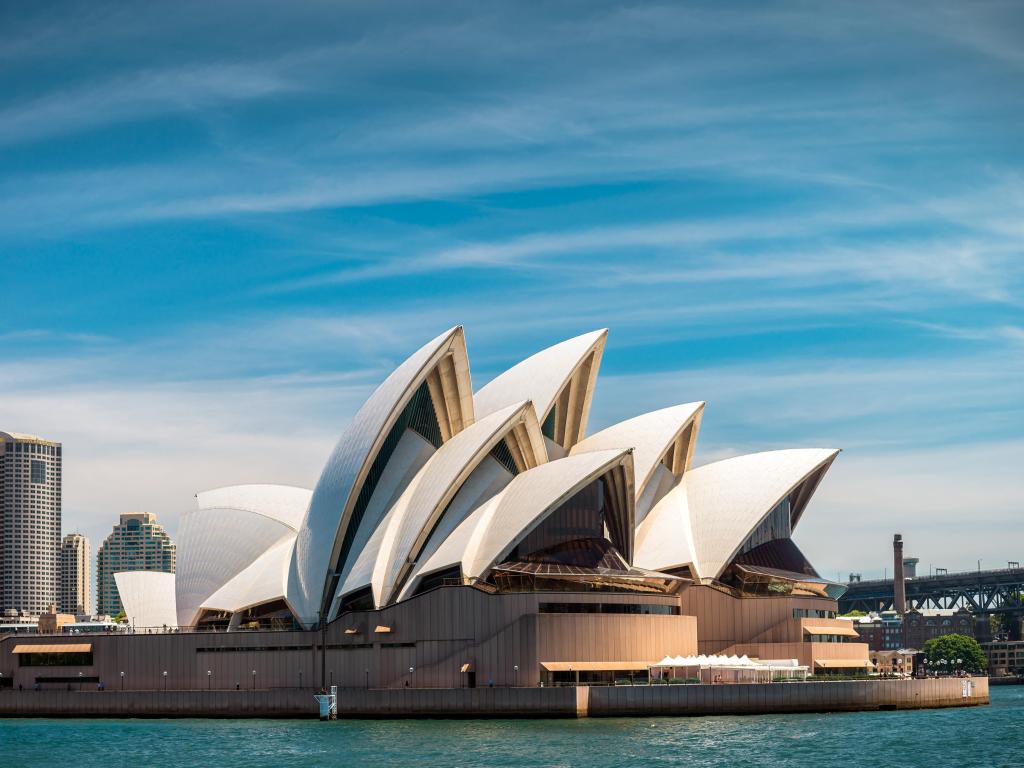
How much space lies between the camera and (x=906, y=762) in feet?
163

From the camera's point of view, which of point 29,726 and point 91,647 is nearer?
point 29,726

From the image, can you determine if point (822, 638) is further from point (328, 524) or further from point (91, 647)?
point (91, 647)

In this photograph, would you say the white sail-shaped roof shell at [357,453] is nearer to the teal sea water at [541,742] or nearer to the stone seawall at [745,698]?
the teal sea water at [541,742]

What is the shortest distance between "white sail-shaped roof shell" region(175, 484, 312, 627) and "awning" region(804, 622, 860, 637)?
106ft

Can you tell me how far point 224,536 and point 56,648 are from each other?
12.0 metres

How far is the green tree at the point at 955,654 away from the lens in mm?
182625

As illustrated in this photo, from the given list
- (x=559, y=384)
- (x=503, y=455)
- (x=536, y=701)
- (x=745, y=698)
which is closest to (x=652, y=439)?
(x=559, y=384)

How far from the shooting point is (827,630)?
88.7m

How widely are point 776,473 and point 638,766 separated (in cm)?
4407

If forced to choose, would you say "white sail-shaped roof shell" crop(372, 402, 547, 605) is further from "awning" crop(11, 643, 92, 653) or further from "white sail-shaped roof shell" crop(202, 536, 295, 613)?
"awning" crop(11, 643, 92, 653)

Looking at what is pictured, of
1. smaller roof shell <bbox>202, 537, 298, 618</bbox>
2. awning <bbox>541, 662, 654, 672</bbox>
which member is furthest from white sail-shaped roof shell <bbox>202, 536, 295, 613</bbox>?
awning <bbox>541, 662, 654, 672</bbox>

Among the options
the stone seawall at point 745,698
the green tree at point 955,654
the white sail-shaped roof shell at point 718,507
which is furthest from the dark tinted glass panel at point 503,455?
the green tree at point 955,654

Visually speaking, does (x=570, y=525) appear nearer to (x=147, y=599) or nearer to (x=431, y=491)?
(x=431, y=491)

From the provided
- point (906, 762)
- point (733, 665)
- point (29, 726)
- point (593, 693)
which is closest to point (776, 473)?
point (733, 665)
